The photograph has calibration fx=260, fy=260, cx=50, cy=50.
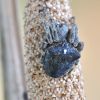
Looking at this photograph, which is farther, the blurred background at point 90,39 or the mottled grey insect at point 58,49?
the blurred background at point 90,39

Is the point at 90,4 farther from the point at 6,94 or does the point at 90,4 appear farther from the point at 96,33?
the point at 6,94

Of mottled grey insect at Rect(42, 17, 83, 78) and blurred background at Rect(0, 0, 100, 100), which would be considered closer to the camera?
mottled grey insect at Rect(42, 17, 83, 78)

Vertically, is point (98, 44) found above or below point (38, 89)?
above

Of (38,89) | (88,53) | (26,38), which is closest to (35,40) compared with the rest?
(26,38)
